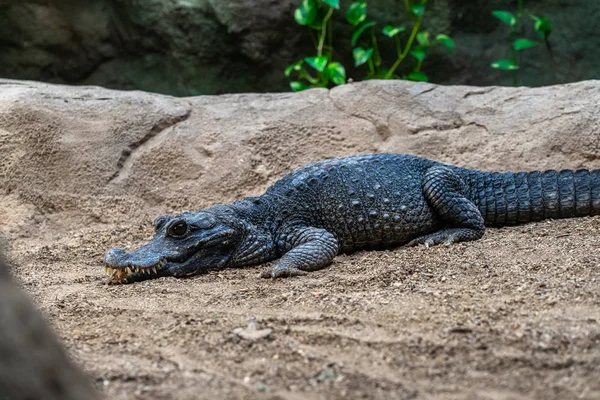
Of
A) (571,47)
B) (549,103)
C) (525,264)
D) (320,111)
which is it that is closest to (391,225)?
(525,264)

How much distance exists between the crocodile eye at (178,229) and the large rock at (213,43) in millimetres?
4722

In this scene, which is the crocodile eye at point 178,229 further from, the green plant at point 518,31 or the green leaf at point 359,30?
the green plant at point 518,31

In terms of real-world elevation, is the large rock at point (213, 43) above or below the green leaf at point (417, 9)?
below

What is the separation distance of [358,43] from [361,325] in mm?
6618

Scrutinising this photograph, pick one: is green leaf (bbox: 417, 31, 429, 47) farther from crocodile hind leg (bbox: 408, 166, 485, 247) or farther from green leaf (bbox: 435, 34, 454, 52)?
crocodile hind leg (bbox: 408, 166, 485, 247)

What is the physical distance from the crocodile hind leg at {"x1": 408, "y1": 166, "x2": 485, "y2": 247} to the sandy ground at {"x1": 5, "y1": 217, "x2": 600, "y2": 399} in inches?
8.9

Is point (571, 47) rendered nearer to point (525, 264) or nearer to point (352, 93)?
point (352, 93)

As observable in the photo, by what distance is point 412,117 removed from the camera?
6.86m

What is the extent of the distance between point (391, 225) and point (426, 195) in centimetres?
42

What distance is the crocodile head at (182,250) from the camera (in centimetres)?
476

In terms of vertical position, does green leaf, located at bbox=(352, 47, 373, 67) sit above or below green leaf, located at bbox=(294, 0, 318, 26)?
below

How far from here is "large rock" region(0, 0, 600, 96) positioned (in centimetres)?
918

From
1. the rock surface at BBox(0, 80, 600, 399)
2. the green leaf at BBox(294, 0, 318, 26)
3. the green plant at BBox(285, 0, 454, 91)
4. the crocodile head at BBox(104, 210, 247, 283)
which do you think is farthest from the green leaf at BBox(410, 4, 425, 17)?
the crocodile head at BBox(104, 210, 247, 283)

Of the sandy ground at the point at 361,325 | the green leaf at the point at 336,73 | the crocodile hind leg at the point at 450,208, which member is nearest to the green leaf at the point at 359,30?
the green leaf at the point at 336,73
